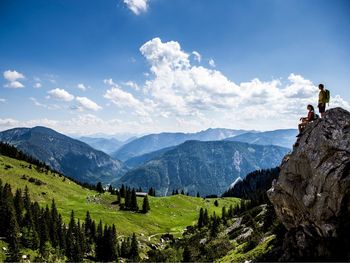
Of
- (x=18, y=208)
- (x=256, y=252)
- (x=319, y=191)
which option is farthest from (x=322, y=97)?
(x=18, y=208)

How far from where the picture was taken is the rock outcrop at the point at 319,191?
2728 cm

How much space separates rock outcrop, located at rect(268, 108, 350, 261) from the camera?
1074 inches

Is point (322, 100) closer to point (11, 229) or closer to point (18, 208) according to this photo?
point (11, 229)

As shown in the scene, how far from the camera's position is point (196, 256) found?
89875 mm

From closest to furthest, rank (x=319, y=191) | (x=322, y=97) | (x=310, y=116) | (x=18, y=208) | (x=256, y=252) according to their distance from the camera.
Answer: (x=319, y=191) → (x=322, y=97) → (x=310, y=116) → (x=256, y=252) → (x=18, y=208)

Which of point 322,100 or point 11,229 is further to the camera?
point 11,229

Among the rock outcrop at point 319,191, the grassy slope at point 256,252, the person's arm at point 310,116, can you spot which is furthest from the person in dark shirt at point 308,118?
→ the grassy slope at point 256,252

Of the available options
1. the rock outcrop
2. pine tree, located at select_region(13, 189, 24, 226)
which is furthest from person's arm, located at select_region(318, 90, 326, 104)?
pine tree, located at select_region(13, 189, 24, 226)

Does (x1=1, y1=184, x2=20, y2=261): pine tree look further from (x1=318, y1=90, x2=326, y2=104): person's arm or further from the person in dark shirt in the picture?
(x1=318, y1=90, x2=326, y2=104): person's arm

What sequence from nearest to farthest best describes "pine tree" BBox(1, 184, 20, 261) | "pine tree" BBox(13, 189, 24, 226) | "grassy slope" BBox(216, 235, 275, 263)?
"grassy slope" BBox(216, 235, 275, 263)
"pine tree" BBox(1, 184, 20, 261)
"pine tree" BBox(13, 189, 24, 226)

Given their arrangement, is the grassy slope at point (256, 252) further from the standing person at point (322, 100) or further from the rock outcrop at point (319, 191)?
the standing person at point (322, 100)

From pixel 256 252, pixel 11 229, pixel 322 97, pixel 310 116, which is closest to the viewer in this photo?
pixel 322 97

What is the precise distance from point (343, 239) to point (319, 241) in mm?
2447

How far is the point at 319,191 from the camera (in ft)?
96.6
